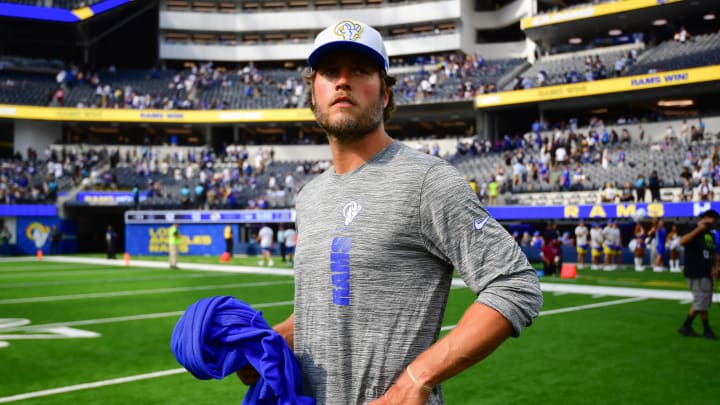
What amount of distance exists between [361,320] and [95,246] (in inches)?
1756

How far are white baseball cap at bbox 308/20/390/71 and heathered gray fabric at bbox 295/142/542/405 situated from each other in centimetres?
33

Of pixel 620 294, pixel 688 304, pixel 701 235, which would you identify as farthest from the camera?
pixel 620 294

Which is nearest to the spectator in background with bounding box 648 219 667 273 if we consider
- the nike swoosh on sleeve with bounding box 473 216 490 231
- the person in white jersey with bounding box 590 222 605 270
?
the person in white jersey with bounding box 590 222 605 270

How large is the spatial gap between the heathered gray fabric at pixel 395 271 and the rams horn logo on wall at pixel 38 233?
40.7m

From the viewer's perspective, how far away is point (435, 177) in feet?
6.63

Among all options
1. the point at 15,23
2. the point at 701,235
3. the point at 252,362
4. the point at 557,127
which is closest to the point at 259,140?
the point at 15,23

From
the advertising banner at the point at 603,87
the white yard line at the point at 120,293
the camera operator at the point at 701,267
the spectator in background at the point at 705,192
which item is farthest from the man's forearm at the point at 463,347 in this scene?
the advertising banner at the point at 603,87

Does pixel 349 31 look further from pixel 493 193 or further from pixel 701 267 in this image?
pixel 493 193

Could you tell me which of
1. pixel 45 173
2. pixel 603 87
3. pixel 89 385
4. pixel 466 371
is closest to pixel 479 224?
pixel 466 371

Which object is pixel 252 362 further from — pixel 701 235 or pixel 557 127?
pixel 557 127

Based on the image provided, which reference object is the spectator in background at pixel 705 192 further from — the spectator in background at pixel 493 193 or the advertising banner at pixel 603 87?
the advertising banner at pixel 603 87

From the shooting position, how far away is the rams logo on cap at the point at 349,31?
6.88 feet

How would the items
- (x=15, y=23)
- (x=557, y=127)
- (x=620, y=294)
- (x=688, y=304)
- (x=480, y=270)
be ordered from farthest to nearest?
(x=15, y=23), (x=557, y=127), (x=620, y=294), (x=688, y=304), (x=480, y=270)

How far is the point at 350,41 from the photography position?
2.09m
